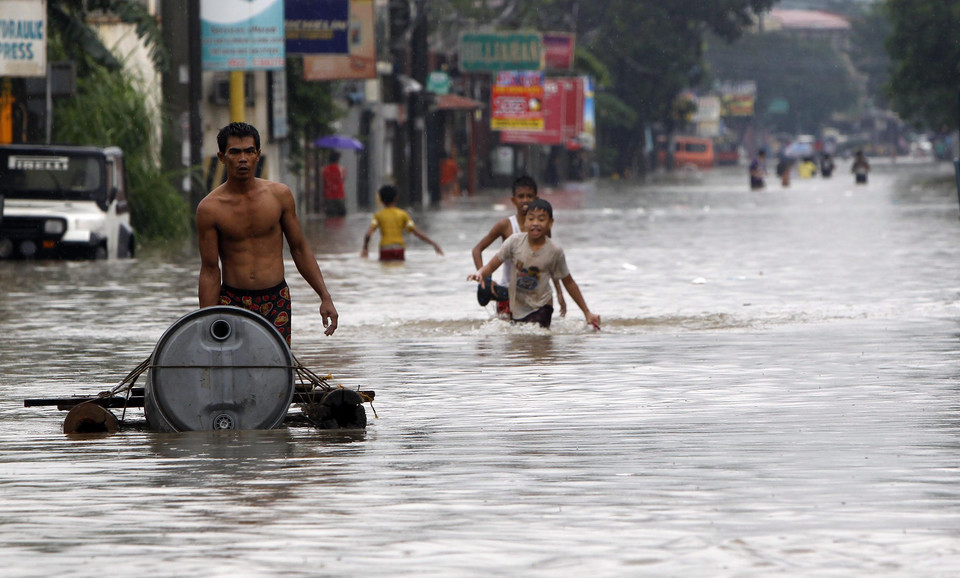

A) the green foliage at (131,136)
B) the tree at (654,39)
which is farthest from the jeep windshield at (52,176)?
the tree at (654,39)

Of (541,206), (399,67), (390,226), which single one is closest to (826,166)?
(399,67)

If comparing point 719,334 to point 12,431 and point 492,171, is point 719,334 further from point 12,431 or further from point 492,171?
point 492,171

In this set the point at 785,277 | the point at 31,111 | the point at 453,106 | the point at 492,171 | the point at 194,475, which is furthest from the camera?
the point at 492,171

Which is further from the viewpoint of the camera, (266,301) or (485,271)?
(485,271)

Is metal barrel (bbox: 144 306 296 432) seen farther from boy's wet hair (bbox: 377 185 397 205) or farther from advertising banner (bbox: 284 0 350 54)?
advertising banner (bbox: 284 0 350 54)

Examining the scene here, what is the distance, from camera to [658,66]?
96.4 m

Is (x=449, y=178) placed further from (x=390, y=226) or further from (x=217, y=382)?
(x=217, y=382)

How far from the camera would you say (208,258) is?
928 centimetres

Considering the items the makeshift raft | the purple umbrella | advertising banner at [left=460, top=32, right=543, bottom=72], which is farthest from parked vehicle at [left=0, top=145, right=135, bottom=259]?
advertising banner at [left=460, top=32, right=543, bottom=72]

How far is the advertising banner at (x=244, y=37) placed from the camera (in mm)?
34344

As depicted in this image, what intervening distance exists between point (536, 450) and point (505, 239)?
7.08 meters

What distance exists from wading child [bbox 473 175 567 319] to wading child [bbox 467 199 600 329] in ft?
0.97

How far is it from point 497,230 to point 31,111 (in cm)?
1674

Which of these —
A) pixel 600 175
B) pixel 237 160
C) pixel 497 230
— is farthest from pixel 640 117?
pixel 237 160
